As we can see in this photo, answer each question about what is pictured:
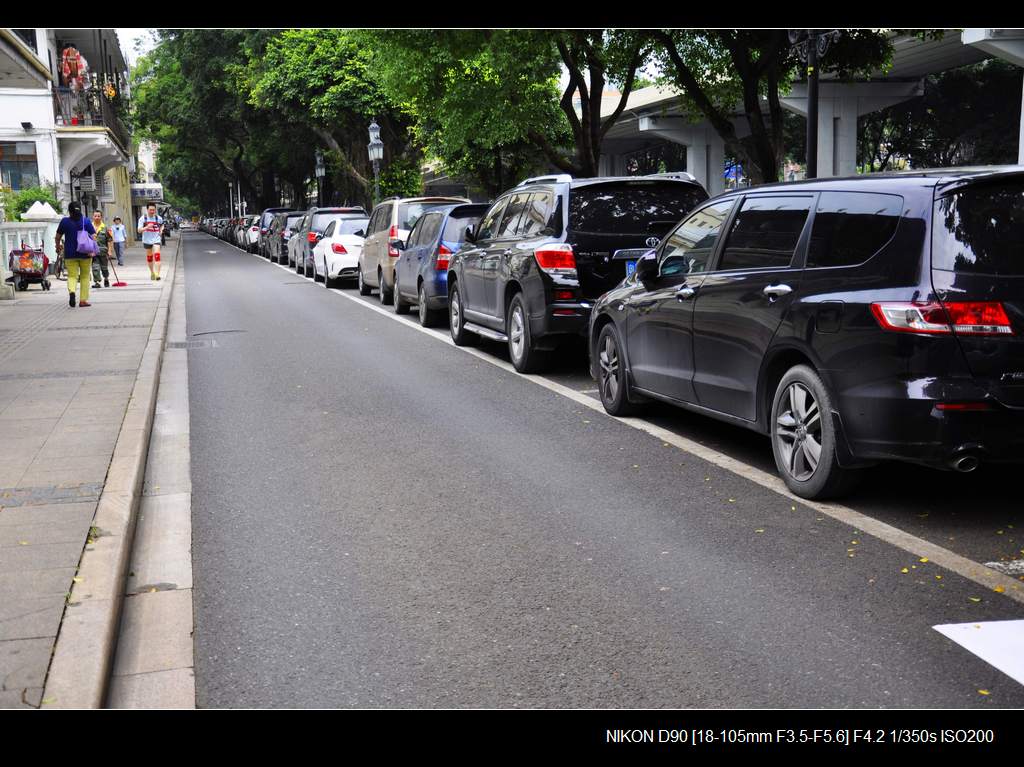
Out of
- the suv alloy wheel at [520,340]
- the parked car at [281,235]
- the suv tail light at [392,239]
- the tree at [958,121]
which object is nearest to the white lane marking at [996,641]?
the suv alloy wheel at [520,340]

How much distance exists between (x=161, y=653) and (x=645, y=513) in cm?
280

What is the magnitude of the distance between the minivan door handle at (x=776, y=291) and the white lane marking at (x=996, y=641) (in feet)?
8.10

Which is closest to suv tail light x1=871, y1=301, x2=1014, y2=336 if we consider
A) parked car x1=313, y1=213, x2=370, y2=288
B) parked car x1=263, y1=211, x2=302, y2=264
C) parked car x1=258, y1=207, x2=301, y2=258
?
parked car x1=313, y1=213, x2=370, y2=288

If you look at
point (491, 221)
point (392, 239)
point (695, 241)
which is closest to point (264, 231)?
point (392, 239)

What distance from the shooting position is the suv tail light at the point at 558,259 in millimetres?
10570

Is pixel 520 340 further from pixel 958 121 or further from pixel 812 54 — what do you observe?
pixel 958 121

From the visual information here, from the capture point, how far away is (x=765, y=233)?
7.02 m

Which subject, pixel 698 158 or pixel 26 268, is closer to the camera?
pixel 26 268

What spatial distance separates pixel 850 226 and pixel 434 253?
9.93m

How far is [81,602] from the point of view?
4.67 meters

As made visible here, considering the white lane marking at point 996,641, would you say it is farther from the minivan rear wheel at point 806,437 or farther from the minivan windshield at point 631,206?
the minivan windshield at point 631,206

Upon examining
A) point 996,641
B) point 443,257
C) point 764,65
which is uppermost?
point 764,65

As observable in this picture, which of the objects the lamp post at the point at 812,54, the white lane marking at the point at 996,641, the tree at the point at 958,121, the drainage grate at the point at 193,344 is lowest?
the white lane marking at the point at 996,641
